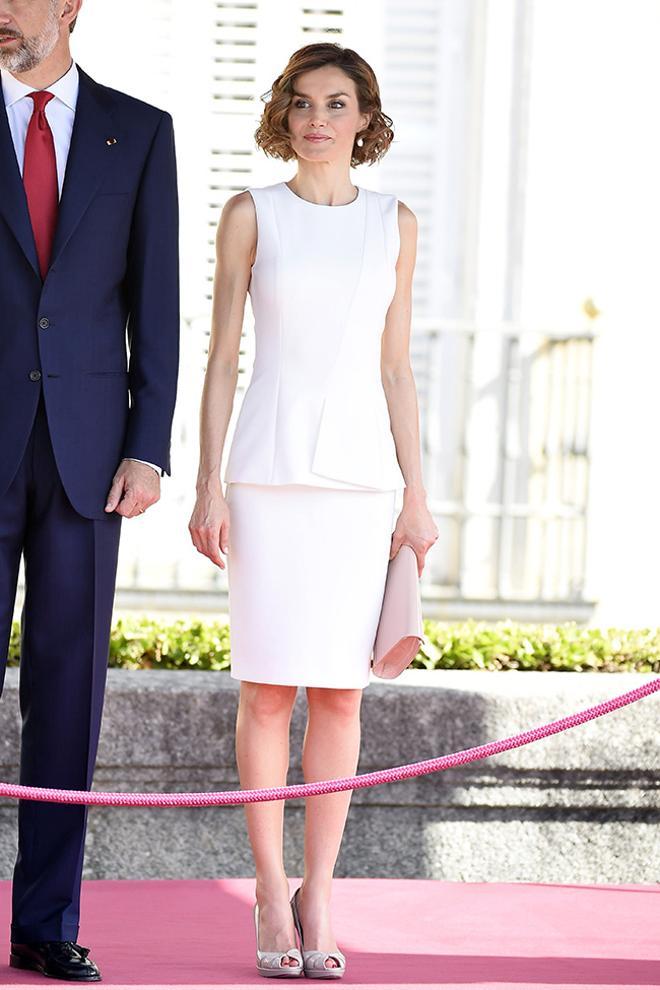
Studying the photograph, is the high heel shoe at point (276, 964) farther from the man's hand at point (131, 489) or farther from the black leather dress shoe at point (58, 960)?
the man's hand at point (131, 489)

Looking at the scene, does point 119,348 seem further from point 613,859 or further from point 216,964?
point 613,859

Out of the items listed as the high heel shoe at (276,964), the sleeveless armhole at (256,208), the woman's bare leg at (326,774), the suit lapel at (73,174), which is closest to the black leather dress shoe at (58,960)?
the high heel shoe at (276,964)

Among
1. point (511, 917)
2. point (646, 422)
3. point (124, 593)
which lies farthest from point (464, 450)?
point (511, 917)

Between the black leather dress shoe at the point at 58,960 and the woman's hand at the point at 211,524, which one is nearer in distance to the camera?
the black leather dress shoe at the point at 58,960

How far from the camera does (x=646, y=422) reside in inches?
328

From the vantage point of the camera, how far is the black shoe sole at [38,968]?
12.7ft

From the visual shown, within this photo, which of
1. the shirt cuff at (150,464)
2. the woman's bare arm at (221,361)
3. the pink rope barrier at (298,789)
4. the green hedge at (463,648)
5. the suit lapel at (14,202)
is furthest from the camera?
the green hedge at (463,648)

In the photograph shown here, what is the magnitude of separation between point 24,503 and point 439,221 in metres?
4.79

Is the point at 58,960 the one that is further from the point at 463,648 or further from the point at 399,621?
the point at 463,648

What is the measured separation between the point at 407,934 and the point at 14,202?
1.94 meters

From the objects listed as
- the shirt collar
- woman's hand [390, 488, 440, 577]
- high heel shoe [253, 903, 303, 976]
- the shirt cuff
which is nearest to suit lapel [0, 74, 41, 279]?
the shirt collar

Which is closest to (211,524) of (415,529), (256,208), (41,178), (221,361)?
(221,361)

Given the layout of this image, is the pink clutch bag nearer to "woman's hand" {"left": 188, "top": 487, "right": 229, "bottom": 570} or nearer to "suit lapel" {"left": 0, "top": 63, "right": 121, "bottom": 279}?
"woman's hand" {"left": 188, "top": 487, "right": 229, "bottom": 570}

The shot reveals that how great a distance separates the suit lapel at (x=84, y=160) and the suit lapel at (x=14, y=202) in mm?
52
